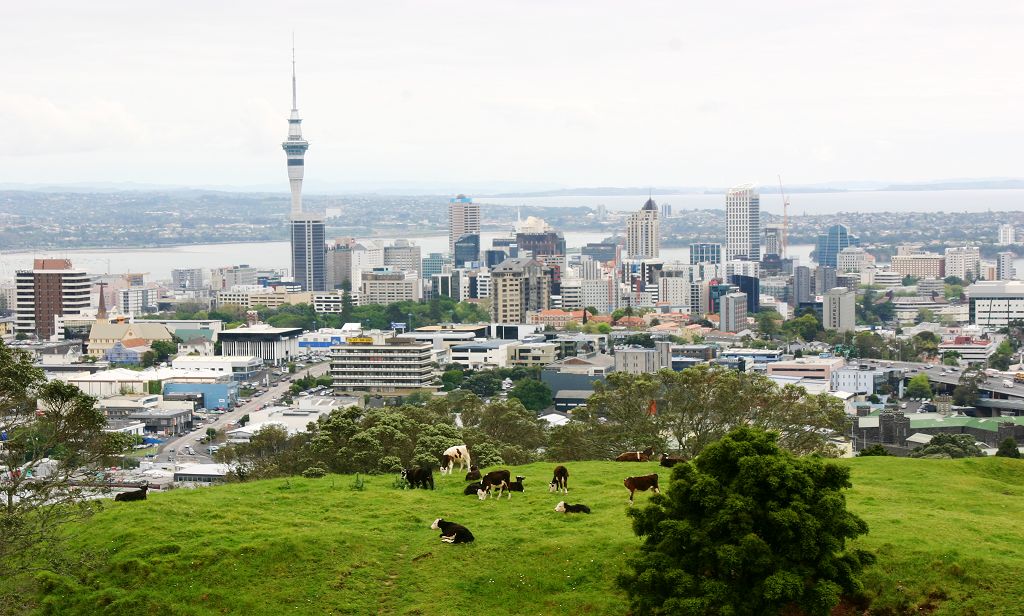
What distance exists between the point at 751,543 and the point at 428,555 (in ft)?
11.3

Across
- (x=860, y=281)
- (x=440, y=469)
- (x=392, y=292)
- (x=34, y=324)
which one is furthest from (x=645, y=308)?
(x=440, y=469)

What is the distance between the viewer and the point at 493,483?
52.4ft

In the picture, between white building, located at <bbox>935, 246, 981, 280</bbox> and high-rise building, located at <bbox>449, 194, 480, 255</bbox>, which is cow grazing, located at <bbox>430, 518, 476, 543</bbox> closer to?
white building, located at <bbox>935, 246, 981, 280</bbox>

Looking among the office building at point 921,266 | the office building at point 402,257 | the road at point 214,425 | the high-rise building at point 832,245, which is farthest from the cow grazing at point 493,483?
the high-rise building at point 832,245

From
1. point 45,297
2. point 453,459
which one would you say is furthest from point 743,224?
point 453,459

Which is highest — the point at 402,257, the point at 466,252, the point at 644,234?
the point at 644,234

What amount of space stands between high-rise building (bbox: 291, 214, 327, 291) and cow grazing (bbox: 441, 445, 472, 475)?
404ft

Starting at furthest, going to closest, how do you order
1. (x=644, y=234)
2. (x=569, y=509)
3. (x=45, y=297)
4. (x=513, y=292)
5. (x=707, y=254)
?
→ (x=644, y=234), (x=707, y=254), (x=513, y=292), (x=45, y=297), (x=569, y=509)

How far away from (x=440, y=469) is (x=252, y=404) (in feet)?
140

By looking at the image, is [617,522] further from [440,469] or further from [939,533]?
[440,469]

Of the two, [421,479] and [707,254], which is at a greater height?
[421,479]

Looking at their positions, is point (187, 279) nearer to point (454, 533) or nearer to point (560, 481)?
point (560, 481)

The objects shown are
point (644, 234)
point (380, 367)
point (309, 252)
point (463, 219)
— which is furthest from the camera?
point (463, 219)

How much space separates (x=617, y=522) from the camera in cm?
1451
